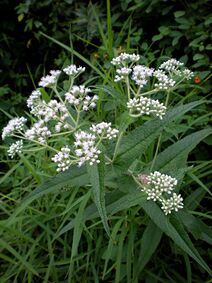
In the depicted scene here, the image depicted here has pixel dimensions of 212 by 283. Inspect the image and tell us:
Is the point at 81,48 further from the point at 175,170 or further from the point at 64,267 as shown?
the point at 175,170

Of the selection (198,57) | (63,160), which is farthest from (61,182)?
(198,57)

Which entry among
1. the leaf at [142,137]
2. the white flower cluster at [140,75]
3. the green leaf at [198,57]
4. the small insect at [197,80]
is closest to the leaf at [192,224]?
the leaf at [142,137]

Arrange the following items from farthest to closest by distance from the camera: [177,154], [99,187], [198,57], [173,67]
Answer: [198,57]
[173,67]
[177,154]
[99,187]

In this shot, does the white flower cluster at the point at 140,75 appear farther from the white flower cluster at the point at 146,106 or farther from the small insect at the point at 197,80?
the small insect at the point at 197,80

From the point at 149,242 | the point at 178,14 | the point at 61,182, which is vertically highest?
the point at 61,182

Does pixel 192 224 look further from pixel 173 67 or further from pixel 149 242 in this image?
pixel 173 67

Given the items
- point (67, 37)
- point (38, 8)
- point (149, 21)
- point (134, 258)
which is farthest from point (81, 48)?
point (134, 258)
